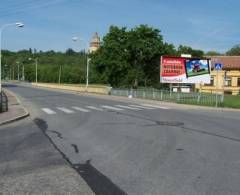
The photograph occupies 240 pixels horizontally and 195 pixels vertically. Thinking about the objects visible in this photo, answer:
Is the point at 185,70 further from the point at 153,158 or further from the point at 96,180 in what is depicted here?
the point at 96,180

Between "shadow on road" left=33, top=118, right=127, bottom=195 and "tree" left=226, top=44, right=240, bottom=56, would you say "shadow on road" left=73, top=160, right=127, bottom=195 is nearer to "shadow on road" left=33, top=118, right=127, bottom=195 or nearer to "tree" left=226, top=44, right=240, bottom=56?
"shadow on road" left=33, top=118, right=127, bottom=195

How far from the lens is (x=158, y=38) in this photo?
217 feet

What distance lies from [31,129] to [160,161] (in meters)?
8.98

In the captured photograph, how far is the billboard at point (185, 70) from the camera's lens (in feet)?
Result: 159

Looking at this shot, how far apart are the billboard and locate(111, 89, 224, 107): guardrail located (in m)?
2.29

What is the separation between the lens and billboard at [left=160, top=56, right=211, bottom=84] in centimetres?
4831

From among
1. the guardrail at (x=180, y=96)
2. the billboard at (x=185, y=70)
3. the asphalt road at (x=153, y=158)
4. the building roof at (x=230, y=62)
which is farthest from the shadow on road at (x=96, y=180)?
the building roof at (x=230, y=62)

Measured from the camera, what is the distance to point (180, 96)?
44.3 meters

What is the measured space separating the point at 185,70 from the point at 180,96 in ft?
17.1

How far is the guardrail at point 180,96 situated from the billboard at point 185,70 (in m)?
2.29

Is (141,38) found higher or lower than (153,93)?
higher

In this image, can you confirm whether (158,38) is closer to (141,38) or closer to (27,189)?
(141,38)

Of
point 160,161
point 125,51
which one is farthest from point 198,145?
point 125,51

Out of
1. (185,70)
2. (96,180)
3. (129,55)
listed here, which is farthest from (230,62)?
(96,180)
